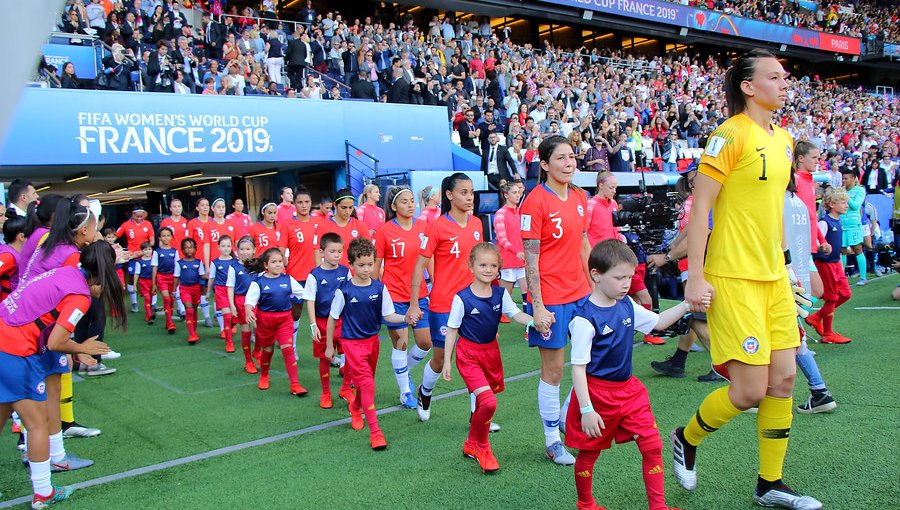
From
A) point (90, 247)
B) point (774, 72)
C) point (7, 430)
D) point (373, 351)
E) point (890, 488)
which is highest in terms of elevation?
point (774, 72)

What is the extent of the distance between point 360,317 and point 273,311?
178cm

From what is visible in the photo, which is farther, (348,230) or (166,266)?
(166,266)

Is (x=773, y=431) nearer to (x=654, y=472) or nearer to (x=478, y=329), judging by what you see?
(x=654, y=472)

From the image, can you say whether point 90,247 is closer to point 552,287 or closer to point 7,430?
point 7,430

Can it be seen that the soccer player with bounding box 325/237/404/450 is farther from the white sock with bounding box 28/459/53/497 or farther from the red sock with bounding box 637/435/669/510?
the red sock with bounding box 637/435/669/510

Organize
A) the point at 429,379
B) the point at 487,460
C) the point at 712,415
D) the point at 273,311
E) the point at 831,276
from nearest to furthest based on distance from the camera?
the point at 712,415
the point at 487,460
the point at 429,379
the point at 273,311
the point at 831,276

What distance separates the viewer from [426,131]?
16078 mm

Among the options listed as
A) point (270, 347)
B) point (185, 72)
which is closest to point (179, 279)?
point (270, 347)

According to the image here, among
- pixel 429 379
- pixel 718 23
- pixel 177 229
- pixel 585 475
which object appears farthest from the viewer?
pixel 718 23

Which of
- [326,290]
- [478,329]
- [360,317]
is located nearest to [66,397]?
[326,290]

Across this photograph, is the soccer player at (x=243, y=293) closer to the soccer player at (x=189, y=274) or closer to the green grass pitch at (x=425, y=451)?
the green grass pitch at (x=425, y=451)

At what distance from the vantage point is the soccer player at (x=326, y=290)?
19.8 feet

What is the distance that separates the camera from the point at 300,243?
805cm

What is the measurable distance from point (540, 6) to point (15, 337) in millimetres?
29042
